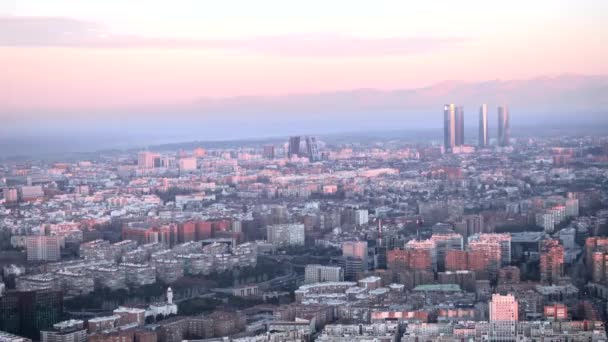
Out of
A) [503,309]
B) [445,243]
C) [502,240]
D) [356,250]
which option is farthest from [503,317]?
[356,250]

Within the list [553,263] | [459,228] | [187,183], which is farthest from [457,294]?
[187,183]

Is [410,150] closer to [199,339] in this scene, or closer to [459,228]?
[459,228]

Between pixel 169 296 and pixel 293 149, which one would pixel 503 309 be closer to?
pixel 169 296

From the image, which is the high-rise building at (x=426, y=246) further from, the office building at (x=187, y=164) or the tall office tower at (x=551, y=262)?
the office building at (x=187, y=164)

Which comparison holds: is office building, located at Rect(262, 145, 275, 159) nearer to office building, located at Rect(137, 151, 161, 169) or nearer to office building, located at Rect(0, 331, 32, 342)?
office building, located at Rect(137, 151, 161, 169)

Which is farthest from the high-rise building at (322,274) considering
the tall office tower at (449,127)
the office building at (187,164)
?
the office building at (187,164)

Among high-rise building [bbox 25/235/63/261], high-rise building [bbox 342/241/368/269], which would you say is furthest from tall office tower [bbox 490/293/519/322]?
high-rise building [bbox 25/235/63/261]
